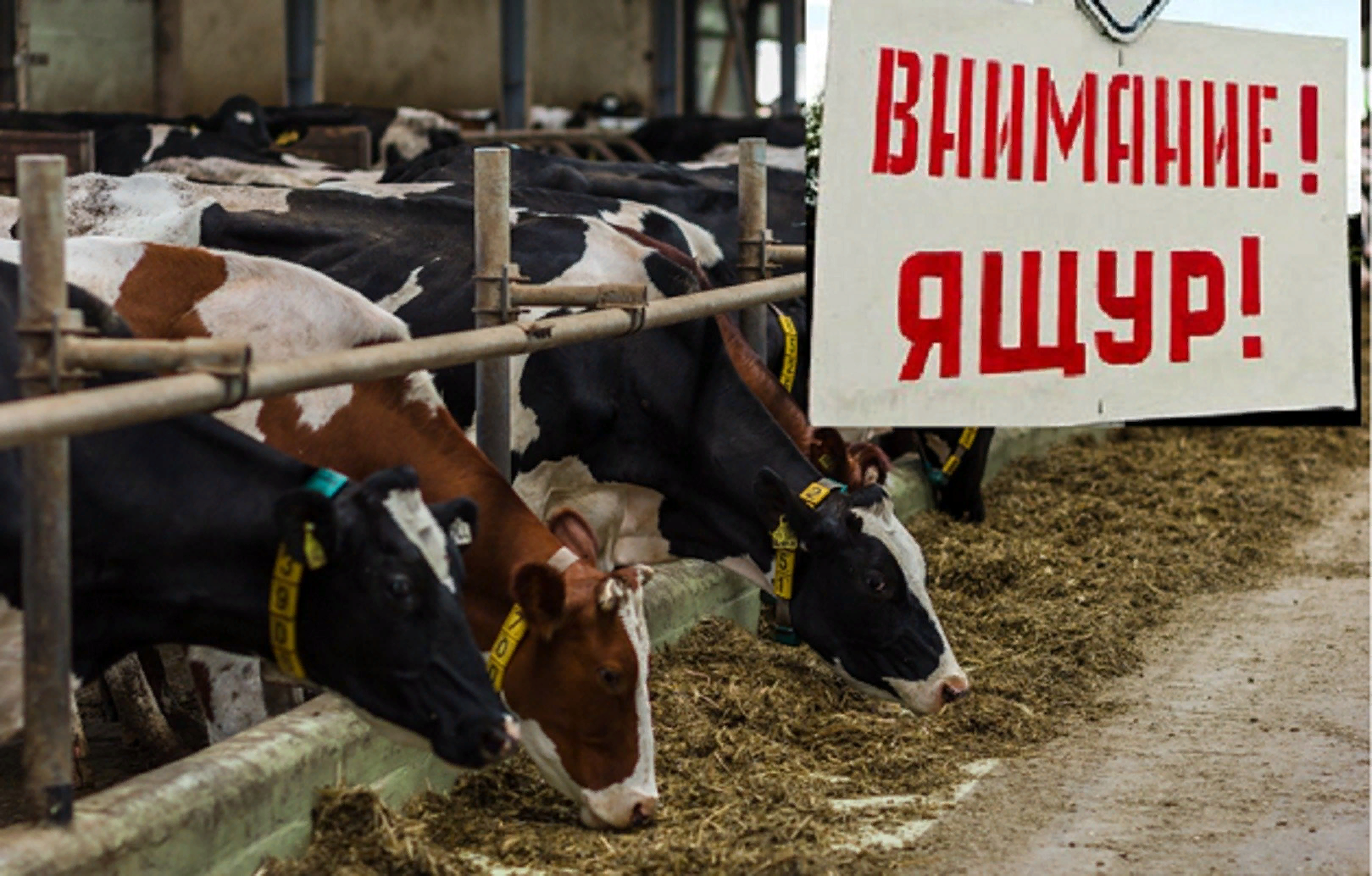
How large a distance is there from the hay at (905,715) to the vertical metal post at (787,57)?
1441cm

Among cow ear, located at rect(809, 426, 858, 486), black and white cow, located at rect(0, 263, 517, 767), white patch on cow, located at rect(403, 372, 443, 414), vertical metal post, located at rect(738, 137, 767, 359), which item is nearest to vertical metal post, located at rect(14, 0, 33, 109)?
vertical metal post, located at rect(738, 137, 767, 359)

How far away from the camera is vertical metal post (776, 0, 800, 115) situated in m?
23.7

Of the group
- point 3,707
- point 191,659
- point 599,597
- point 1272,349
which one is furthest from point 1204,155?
point 191,659

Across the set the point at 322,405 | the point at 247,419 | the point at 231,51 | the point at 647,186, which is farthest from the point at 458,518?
the point at 231,51

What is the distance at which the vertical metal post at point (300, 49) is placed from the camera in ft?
53.2

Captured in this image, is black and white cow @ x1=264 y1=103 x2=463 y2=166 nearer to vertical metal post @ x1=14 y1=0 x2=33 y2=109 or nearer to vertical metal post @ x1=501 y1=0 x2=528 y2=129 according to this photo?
vertical metal post @ x1=14 y1=0 x2=33 y2=109

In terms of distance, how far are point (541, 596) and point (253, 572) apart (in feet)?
2.41

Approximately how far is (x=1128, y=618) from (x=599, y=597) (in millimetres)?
2979

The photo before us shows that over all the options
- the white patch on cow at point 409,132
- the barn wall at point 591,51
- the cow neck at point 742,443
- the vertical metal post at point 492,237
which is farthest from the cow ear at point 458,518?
the barn wall at point 591,51

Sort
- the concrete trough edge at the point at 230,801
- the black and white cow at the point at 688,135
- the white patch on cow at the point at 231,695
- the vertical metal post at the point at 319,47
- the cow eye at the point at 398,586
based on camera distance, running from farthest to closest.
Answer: the vertical metal post at the point at 319,47
the black and white cow at the point at 688,135
the white patch on cow at the point at 231,695
the cow eye at the point at 398,586
the concrete trough edge at the point at 230,801

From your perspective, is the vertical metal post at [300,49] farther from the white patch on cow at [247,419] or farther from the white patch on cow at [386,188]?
the white patch on cow at [247,419]

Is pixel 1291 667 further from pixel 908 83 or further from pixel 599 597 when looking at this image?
pixel 908 83

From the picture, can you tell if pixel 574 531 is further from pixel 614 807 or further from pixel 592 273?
pixel 592 273

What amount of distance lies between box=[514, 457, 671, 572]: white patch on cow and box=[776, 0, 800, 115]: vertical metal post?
17.7 m
